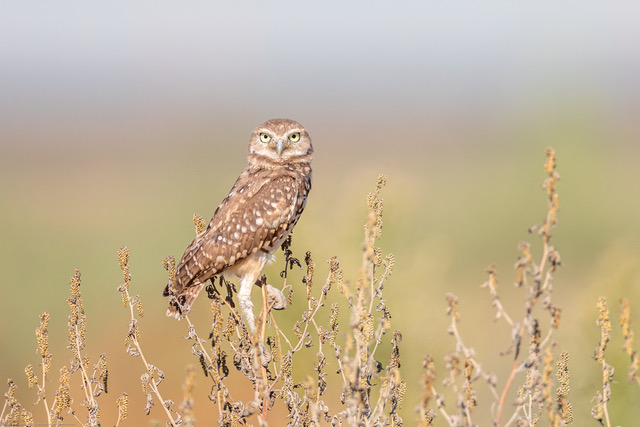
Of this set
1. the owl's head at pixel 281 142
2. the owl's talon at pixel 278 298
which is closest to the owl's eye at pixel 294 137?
the owl's head at pixel 281 142

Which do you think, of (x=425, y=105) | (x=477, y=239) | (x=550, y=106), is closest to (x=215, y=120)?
(x=425, y=105)

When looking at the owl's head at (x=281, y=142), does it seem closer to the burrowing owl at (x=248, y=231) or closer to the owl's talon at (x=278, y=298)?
the burrowing owl at (x=248, y=231)

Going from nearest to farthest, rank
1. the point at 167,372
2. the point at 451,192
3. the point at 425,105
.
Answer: the point at 167,372 → the point at 451,192 → the point at 425,105

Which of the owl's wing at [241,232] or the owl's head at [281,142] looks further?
the owl's head at [281,142]

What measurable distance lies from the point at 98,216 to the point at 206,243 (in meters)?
37.1

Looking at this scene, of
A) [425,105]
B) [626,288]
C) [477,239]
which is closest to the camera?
[626,288]

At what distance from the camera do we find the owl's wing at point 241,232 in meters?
5.09

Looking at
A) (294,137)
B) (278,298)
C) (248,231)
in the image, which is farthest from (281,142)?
(278,298)

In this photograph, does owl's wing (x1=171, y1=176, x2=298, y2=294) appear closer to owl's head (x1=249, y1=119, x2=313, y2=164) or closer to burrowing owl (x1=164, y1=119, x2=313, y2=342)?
burrowing owl (x1=164, y1=119, x2=313, y2=342)

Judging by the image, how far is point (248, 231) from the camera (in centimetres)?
513

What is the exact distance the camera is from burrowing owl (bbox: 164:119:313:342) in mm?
5094

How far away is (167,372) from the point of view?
1312cm

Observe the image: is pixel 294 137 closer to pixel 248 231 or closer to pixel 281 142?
pixel 281 142

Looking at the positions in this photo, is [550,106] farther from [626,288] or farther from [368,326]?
[368,326]
